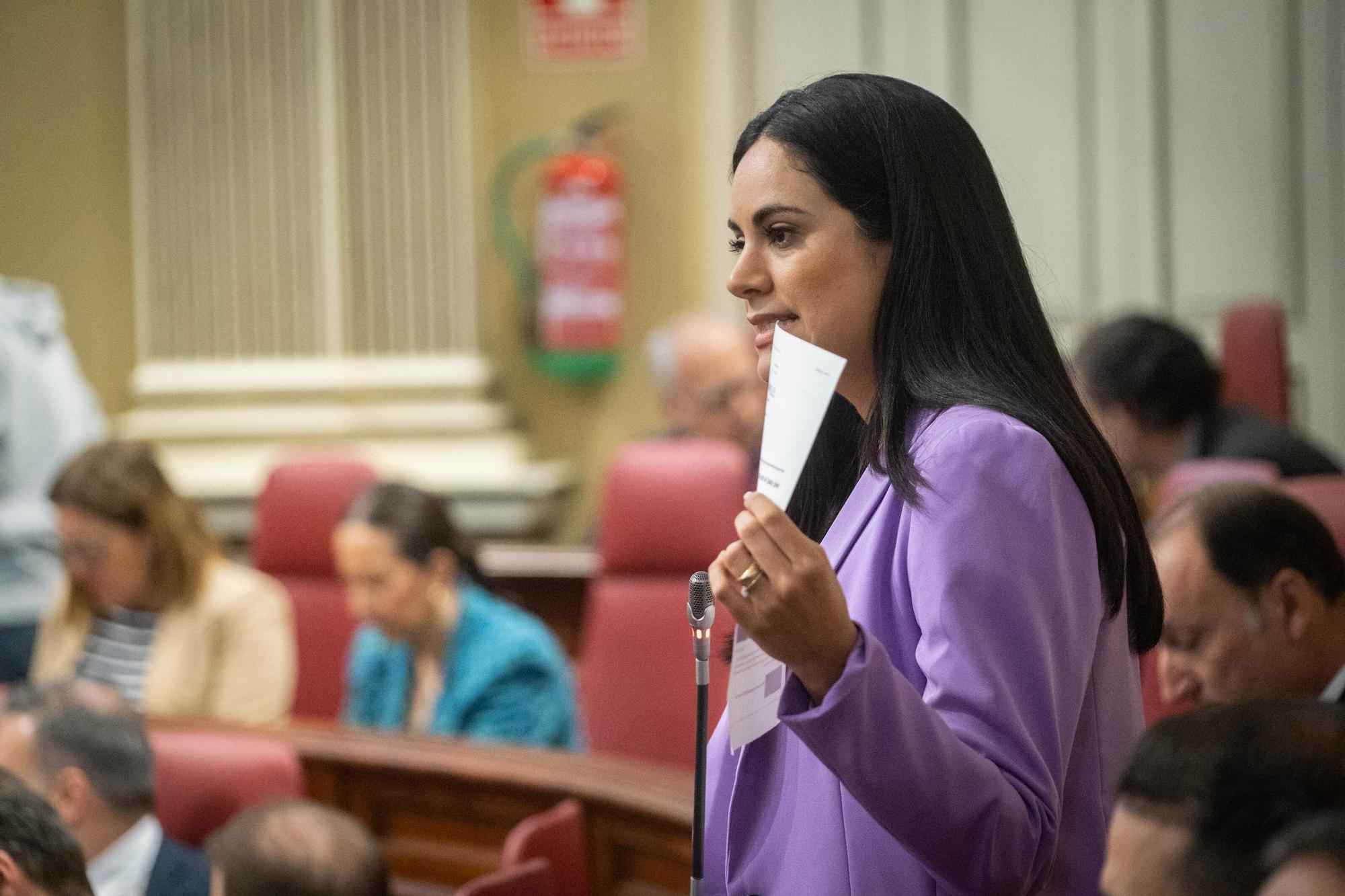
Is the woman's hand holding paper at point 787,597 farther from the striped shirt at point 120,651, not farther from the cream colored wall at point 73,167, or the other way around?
the cream colored wall at point 73,167

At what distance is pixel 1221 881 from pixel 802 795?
29 cm

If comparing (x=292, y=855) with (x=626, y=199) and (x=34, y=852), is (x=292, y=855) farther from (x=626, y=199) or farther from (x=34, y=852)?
(x=626, y=199)

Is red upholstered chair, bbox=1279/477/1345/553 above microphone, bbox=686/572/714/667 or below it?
below

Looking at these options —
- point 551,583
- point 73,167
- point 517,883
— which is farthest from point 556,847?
point 73,167

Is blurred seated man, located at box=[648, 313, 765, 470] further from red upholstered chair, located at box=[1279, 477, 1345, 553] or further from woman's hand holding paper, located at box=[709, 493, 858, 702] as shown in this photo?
woman's hand holding paper, located at box=[709, 493, 858, 702]

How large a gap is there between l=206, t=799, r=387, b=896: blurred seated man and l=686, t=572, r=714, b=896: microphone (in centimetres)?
98

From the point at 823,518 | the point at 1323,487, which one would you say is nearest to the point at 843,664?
the point at 823,518

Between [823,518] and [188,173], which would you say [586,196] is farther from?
[823,518]

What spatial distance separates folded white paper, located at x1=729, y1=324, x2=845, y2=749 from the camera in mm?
830

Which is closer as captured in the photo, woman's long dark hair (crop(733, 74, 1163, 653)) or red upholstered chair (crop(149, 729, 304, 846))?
woman's long dark hair (crop(733, 74, 1163, 653))

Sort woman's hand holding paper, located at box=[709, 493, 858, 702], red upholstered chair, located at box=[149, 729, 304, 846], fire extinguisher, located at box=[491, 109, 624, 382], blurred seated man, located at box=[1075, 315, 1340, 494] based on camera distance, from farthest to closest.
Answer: fire extinguisher, located at box=[491, 109, 624, 382] < blurred seated man, located at box=[1075, 315, 1340, 494] < red upholstered chair, located at box=[149, 729, 304, 846] < woman's hand holding paper, located at box=[709, 493, 858, 702]

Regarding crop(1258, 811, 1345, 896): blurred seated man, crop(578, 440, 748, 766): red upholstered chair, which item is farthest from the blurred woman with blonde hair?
crop(1258, 811, 1345, 896): blurred seated man

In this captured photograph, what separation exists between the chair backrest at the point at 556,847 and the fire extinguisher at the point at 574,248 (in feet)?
9.94

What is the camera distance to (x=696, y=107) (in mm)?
4852
